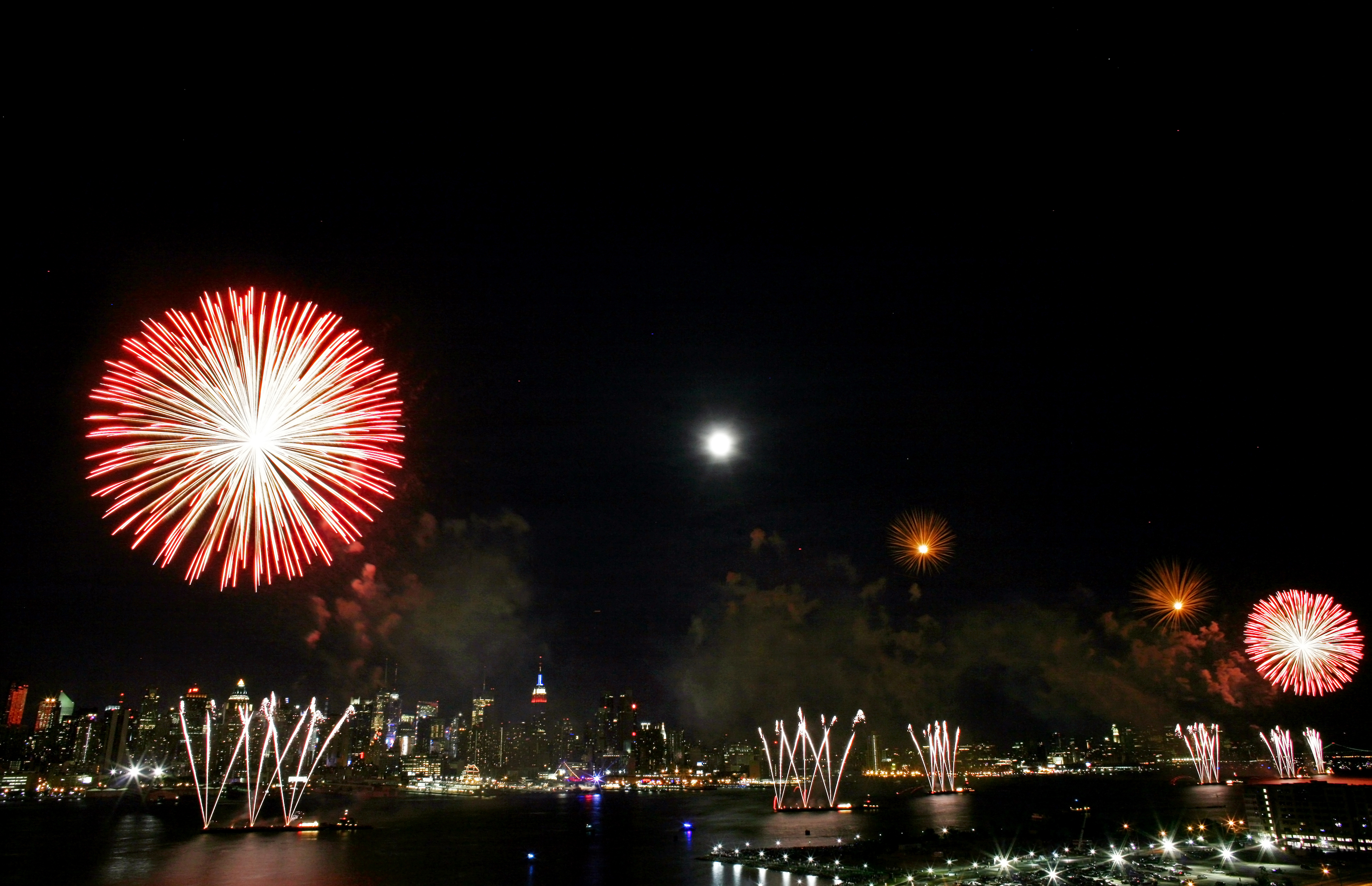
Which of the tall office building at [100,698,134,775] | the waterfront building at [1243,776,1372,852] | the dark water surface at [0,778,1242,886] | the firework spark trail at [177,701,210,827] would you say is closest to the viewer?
the waterfront building at [1243,776,1372,852]

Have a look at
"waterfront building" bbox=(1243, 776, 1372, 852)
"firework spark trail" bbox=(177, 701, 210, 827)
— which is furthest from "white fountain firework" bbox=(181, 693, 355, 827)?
"waterfront building" bbox=(1243, 776, 1372, 852)

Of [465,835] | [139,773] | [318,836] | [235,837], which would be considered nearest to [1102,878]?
[465,835]

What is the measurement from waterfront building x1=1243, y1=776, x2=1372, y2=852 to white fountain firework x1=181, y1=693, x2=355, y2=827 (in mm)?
70527

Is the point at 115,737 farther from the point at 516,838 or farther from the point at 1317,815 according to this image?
the point at 1317,815

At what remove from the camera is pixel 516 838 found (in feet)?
251

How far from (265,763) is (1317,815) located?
17967cm

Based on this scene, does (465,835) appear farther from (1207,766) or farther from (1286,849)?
(1207,766)

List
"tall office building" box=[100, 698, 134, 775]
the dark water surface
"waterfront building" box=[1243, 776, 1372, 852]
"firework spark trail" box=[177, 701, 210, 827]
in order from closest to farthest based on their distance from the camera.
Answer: "waterfront building" box=[1243, 776, 1372, 852]
the dark water surface
"firework spark trail" box=[177, 701, 210, 827]
"tall office building" box=[100, 698, 134, 775]

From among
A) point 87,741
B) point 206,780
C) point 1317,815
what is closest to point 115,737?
point 87,741

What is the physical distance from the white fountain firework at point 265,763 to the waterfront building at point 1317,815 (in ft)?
231

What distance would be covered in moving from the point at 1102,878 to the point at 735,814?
6712 cm

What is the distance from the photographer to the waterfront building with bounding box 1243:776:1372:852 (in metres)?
51.1

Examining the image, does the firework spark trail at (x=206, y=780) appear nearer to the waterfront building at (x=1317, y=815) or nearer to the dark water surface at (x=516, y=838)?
the dark water surface at (x=516, y=838)

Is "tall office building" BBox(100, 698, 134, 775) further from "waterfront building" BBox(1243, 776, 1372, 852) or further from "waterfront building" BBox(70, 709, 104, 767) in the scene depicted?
"waterfront building" BBox(1243, 776, 1372, 852)
